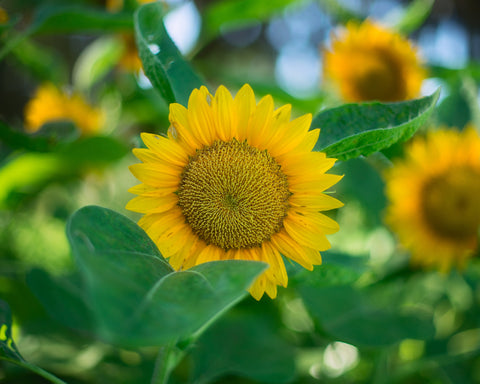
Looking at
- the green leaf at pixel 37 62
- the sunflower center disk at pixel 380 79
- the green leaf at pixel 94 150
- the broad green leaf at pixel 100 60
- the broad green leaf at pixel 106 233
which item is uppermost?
Result: the sunflower center disk at pixel 380 79

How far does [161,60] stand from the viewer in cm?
50

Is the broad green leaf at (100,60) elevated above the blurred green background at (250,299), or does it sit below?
above

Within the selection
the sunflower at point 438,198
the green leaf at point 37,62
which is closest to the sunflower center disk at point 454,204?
the sunflower at point 438,198

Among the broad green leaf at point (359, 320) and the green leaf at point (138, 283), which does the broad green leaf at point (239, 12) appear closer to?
the broad green leaf at point (359, 320)

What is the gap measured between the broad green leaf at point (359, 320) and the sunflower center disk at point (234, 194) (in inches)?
10.9

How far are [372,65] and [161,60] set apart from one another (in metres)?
0.87

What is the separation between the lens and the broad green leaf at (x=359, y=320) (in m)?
0.73

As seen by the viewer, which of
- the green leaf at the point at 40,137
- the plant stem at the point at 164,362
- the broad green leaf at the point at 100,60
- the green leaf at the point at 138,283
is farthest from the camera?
the broad green leaf at the point at 100,60

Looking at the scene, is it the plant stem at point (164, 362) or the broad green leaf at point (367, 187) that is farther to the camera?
the broad green leaf at point (367, 187)

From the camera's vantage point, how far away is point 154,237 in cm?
47

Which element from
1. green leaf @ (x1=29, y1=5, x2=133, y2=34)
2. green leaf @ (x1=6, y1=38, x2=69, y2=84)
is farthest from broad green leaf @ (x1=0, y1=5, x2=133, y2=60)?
green leaf @ (x1=6, y1=38, x2=69, y2=84)

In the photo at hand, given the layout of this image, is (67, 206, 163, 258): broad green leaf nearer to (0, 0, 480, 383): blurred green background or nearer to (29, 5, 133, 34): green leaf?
(0, 0, 480, 383): blurred green background

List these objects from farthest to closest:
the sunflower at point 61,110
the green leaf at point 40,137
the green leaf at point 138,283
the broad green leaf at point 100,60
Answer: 1. the broad green leaf at point 100,60
2. the sunflower at point 61,110
3. the green leaf at point 40,137
4. the green leaf at point 138,283

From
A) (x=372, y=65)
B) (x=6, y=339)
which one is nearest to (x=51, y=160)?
(x=6, y=339)
